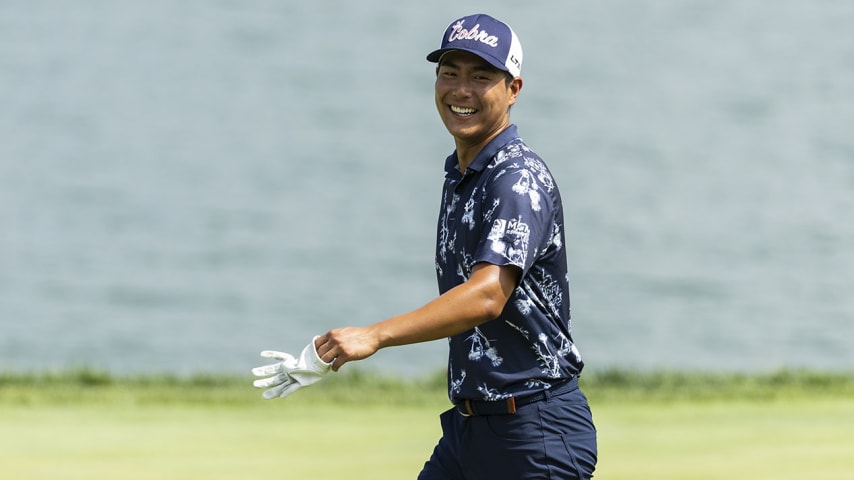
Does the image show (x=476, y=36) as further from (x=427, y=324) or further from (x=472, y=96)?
(x=427, y=324)

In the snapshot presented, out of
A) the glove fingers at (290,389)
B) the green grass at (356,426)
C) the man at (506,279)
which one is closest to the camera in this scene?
the glove fingers at (290,389)

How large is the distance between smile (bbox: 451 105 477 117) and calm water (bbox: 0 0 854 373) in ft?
41.9

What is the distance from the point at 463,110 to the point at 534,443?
2.91 ft

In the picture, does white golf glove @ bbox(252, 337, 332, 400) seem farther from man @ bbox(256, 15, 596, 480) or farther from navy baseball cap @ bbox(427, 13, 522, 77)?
navy baseball cap @ bbox(427, 13, 522, 77)

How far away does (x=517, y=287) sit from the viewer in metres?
3.43

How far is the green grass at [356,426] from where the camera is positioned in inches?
260

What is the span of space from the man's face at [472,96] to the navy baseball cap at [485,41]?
2.0 inches

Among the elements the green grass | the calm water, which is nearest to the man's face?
the green grass

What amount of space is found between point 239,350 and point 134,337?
1752mm

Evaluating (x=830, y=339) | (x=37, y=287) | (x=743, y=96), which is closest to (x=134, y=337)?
(x=37, y=287)

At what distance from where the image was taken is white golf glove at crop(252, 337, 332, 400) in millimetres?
3182

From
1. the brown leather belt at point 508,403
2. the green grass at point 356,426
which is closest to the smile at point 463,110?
the brown leather belt at point 508,403

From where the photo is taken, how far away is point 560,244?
11.6 feet

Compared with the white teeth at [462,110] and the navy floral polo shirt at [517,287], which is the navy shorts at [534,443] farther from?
the white teeth at [462,110]
